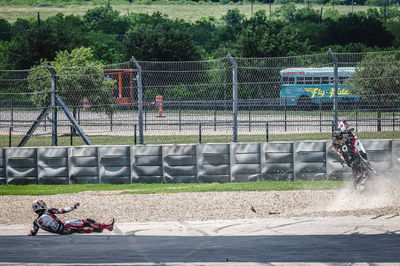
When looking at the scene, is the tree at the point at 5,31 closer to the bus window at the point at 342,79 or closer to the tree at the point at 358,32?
the tree at the point at 358,32

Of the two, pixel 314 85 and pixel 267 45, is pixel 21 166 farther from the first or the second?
pixel 267 45

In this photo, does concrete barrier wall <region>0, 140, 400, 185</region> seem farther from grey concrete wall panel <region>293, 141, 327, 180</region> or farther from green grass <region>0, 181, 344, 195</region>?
green grass <region>0, 181, 344, 195</region>

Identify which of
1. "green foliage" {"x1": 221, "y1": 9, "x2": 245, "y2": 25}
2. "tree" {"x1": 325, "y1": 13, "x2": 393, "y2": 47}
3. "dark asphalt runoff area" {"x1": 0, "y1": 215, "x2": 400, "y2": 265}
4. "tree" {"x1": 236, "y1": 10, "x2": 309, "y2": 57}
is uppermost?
"green foliage" {"x1": 221, "y1": 9, "x2": 245, "y2": 25}

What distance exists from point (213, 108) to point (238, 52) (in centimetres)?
3344

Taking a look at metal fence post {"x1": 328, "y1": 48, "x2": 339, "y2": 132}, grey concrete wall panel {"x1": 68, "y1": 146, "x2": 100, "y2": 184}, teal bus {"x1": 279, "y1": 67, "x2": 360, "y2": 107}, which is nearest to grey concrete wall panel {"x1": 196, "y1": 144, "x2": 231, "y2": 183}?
grey concrete wall panel {"x1": 68, "y1": 146, "x2": 100, "y2": 184}

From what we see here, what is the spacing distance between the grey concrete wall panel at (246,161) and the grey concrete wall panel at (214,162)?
0.20 metres

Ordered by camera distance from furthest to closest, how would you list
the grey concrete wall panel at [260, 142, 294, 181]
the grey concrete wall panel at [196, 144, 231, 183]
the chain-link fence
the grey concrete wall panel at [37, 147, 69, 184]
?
the chain-link fence
the grey concrete wall panel at [37, 147, 69, 184]
the grey concrete wall panel at [196, 144, 231, 183]
the grey concrete wall panel at [260, 142, 294, 181]

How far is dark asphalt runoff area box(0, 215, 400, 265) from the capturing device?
30.9ft

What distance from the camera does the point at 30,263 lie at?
31.3 ft

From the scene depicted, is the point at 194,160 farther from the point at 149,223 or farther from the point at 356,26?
the point at 356,26

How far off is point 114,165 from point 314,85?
7.02 metres

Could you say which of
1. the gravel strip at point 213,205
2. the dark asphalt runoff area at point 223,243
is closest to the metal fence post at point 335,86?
the gravel strip at point 213,205

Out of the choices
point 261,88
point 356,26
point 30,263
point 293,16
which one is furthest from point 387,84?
point 293,16

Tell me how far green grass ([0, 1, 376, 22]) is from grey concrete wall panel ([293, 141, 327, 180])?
109762 millimetres
